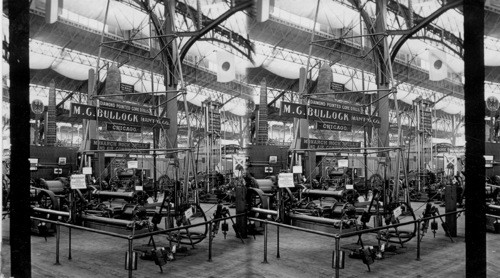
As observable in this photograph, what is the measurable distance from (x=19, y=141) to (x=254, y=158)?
50.1 ft

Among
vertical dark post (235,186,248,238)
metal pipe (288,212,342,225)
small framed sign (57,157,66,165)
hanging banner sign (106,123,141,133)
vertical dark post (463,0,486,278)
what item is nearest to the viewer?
vertical dark post (463,0,486,278)

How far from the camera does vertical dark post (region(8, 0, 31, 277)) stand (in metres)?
2.82

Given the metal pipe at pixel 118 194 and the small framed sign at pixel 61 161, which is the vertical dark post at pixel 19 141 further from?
the small framed sign at pixel 61 161

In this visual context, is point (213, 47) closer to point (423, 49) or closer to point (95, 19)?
point (95, 19)

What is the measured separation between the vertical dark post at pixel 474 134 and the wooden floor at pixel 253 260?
4.03 m

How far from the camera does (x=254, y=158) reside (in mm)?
17969

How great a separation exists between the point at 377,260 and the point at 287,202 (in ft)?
7.74

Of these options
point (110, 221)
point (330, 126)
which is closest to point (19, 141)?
point (110, 221)

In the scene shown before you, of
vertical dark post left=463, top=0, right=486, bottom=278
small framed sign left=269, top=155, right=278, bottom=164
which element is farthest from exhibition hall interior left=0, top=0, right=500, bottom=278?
small framed sign left=269, top=155, right=278, bottom=164

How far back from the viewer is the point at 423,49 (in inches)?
917

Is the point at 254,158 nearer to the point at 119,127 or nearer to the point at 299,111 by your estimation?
the point at 119,127

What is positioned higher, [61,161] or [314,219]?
[61,161]

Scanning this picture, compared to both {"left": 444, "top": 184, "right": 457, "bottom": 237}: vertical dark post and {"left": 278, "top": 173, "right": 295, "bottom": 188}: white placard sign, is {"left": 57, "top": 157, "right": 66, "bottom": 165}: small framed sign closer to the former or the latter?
{"left": 278, "top": 173, "right": 295, "bottom": 188}: white placard sign

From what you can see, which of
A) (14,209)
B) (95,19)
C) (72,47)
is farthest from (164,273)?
(72,47)
